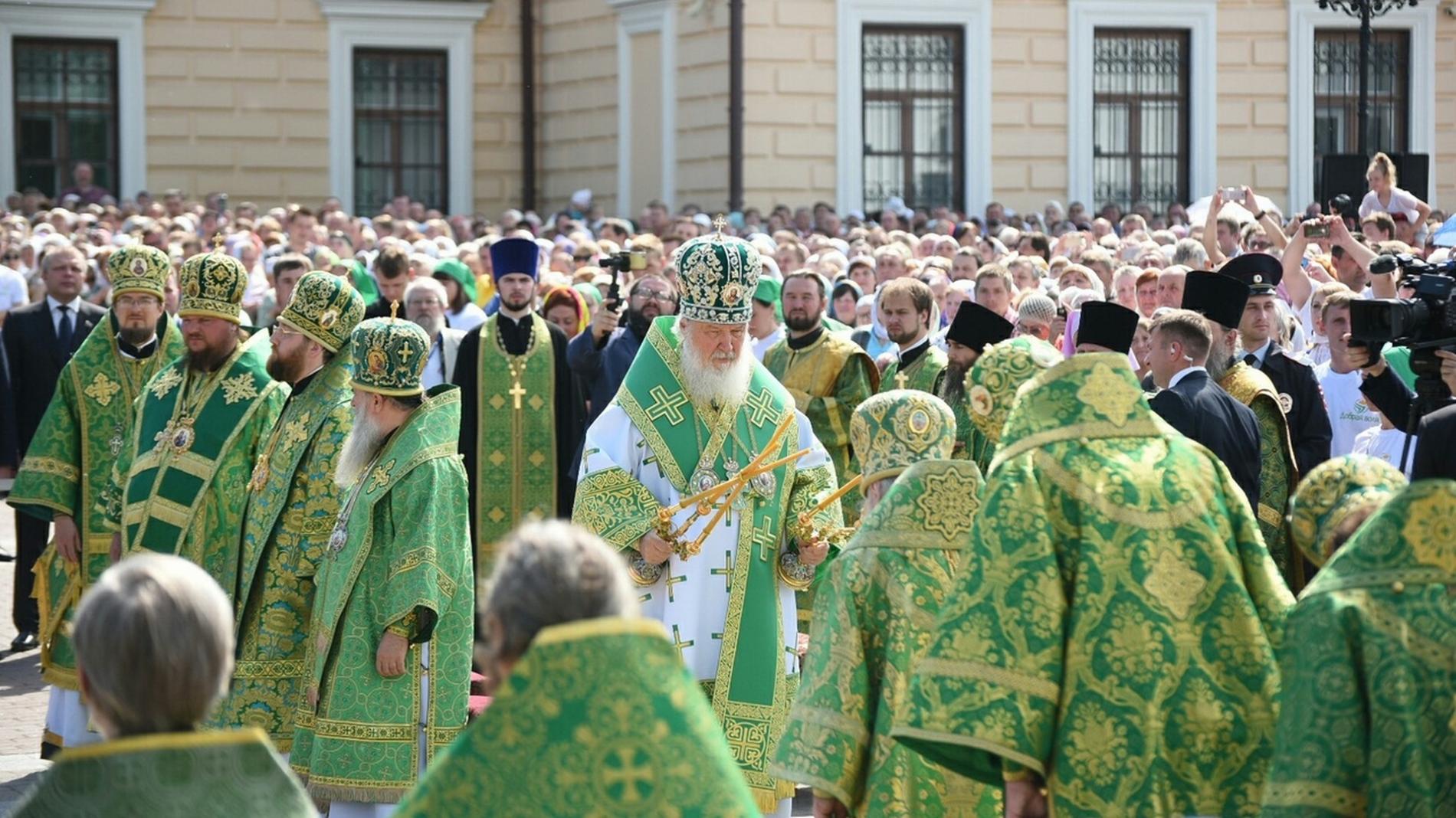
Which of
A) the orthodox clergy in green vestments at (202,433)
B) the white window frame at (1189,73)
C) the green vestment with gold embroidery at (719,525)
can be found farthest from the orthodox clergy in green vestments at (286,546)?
the white window frame at (1189,73)

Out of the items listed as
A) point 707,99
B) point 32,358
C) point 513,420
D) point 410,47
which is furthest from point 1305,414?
point 410,47

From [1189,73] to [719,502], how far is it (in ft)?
66.7

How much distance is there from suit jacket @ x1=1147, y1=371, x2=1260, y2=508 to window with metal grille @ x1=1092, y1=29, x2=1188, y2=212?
60.6 feet

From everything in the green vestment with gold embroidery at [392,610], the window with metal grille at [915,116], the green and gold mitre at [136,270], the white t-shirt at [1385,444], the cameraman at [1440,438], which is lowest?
the green vestment with gold embroidery at [392,610]

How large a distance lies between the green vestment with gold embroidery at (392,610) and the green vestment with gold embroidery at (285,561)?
1.27ft

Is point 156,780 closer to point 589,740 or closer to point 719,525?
point 589,740

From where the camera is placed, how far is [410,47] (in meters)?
27.9

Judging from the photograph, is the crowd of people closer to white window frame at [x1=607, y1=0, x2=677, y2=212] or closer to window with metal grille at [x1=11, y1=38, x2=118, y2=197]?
white window frame at [x1=607, y1=0, x2=677, y2=212]

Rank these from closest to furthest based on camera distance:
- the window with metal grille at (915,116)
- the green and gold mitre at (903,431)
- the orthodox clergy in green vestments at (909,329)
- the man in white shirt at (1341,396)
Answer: the green and gold mitre at (903,431)
the man in white shirt at (1341,396)
the orthodox clergy in green vestments at (909,329)
the window with metal grille at (915,116)

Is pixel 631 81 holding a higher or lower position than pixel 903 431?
higher

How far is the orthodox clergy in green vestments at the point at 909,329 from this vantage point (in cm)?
1031

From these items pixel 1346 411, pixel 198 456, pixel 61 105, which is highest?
pixel 61 105

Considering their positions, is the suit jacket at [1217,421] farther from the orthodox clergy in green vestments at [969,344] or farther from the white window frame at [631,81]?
the white window frame at [631,81]

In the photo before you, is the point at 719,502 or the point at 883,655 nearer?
the point at 883,655
